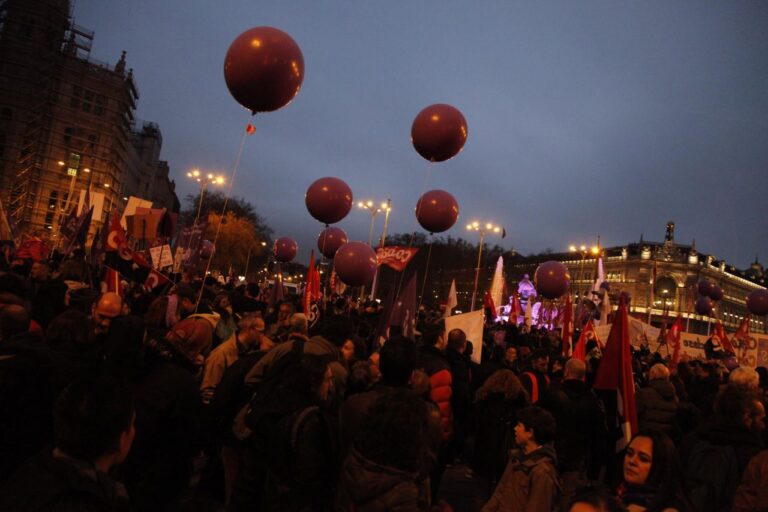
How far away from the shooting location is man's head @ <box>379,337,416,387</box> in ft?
12.4

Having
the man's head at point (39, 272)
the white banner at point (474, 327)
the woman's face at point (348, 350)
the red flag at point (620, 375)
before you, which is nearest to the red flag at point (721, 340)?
the white banner at point (474, 327)

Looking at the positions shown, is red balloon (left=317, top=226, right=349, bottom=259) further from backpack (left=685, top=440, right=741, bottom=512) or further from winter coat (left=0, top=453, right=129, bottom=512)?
winter coat (left=0, top=453, right=129, bottom=512)

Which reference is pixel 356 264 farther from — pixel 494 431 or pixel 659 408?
pixel 659 408

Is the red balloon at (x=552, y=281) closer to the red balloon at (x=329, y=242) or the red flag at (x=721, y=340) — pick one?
the red flag at (x=721, y=340)

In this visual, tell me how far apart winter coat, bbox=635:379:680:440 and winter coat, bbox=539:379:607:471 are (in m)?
0.55

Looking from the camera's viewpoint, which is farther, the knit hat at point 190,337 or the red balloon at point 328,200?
the red balloon at point 328,200

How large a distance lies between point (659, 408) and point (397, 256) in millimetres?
9936

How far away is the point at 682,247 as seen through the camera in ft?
329

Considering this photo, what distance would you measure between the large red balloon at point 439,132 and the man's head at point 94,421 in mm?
8368

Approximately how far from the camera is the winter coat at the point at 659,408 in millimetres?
5754

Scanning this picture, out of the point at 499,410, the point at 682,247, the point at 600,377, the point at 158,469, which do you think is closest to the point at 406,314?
the point at 499,410

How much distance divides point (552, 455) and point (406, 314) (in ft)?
12.2

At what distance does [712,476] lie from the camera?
357 centimetres

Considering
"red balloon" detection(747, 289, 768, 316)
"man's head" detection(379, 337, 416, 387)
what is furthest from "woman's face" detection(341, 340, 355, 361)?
"red balloon" detection(747, 289, 768, 316)
